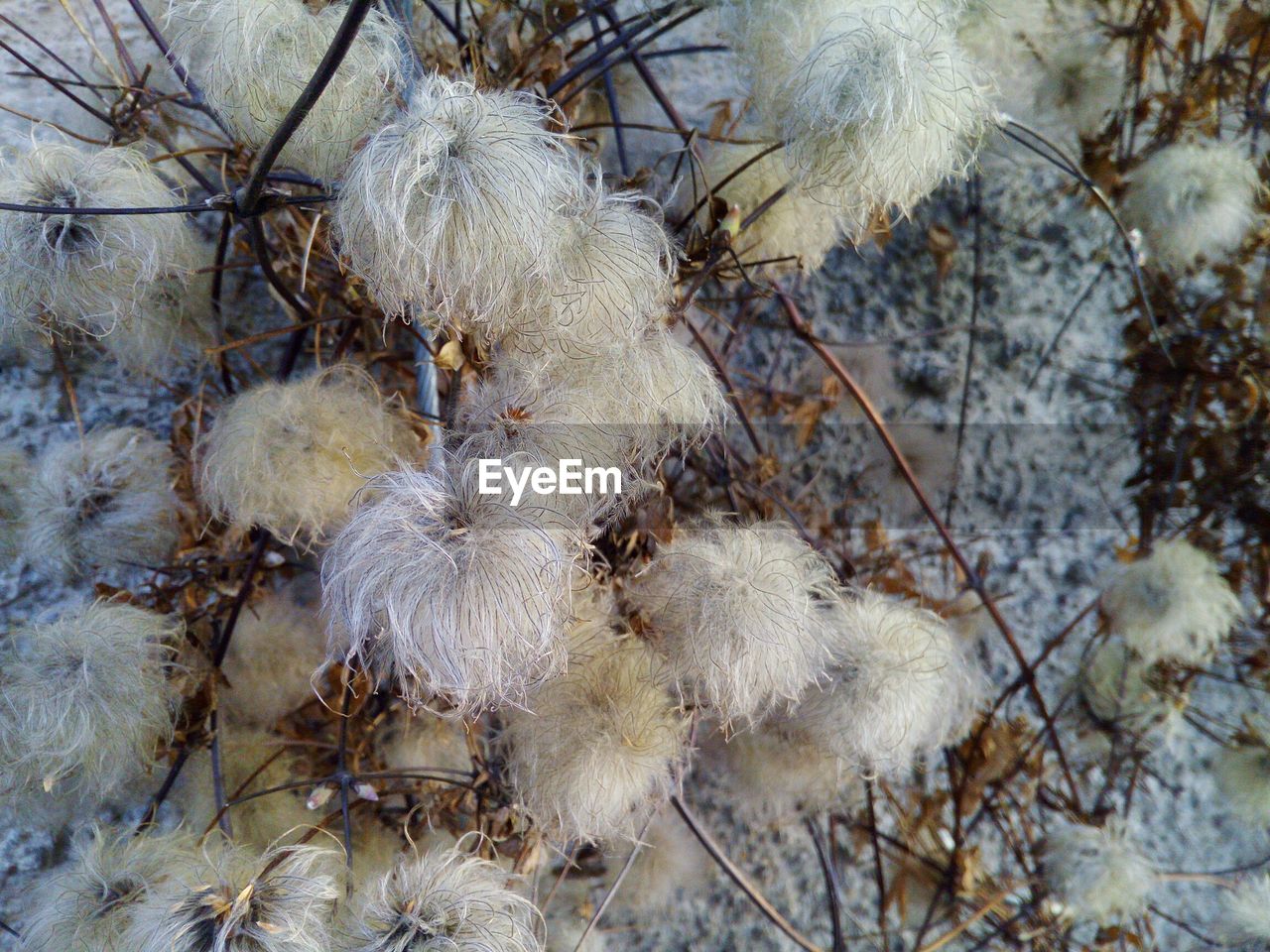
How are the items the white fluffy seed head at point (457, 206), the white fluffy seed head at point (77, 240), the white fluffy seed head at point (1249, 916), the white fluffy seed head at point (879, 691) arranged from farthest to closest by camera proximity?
the white fluffy seed head at point (1249, 916) < the white fluffy seed head at point (879, 691) < the white fluffy seed head at point (77, 240) < the white fluffy seed head at point (457, 206)

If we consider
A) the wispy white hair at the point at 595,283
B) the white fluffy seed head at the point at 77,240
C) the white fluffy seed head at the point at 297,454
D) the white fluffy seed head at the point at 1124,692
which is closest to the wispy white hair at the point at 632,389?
the wispy white hair at the point at 595,283

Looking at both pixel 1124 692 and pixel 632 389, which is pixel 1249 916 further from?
pixel 632 389

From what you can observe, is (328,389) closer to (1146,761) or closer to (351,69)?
(351,69)

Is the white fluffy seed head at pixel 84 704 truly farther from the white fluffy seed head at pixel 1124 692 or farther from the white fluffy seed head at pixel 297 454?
the white fluffy seed head at pixel 1124 692

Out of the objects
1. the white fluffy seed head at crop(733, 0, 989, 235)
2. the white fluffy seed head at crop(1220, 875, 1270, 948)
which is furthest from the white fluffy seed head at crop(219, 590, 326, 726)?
the white fluffy seed head at crop(1220, 875, 1270, 948)

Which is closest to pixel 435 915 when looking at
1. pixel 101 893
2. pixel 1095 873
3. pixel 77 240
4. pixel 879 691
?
pixel 101 893

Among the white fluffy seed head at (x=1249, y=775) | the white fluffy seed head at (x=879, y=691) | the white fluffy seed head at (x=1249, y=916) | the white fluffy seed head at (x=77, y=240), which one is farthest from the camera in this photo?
the white fluffy seed head at (x=1249, y=775)
